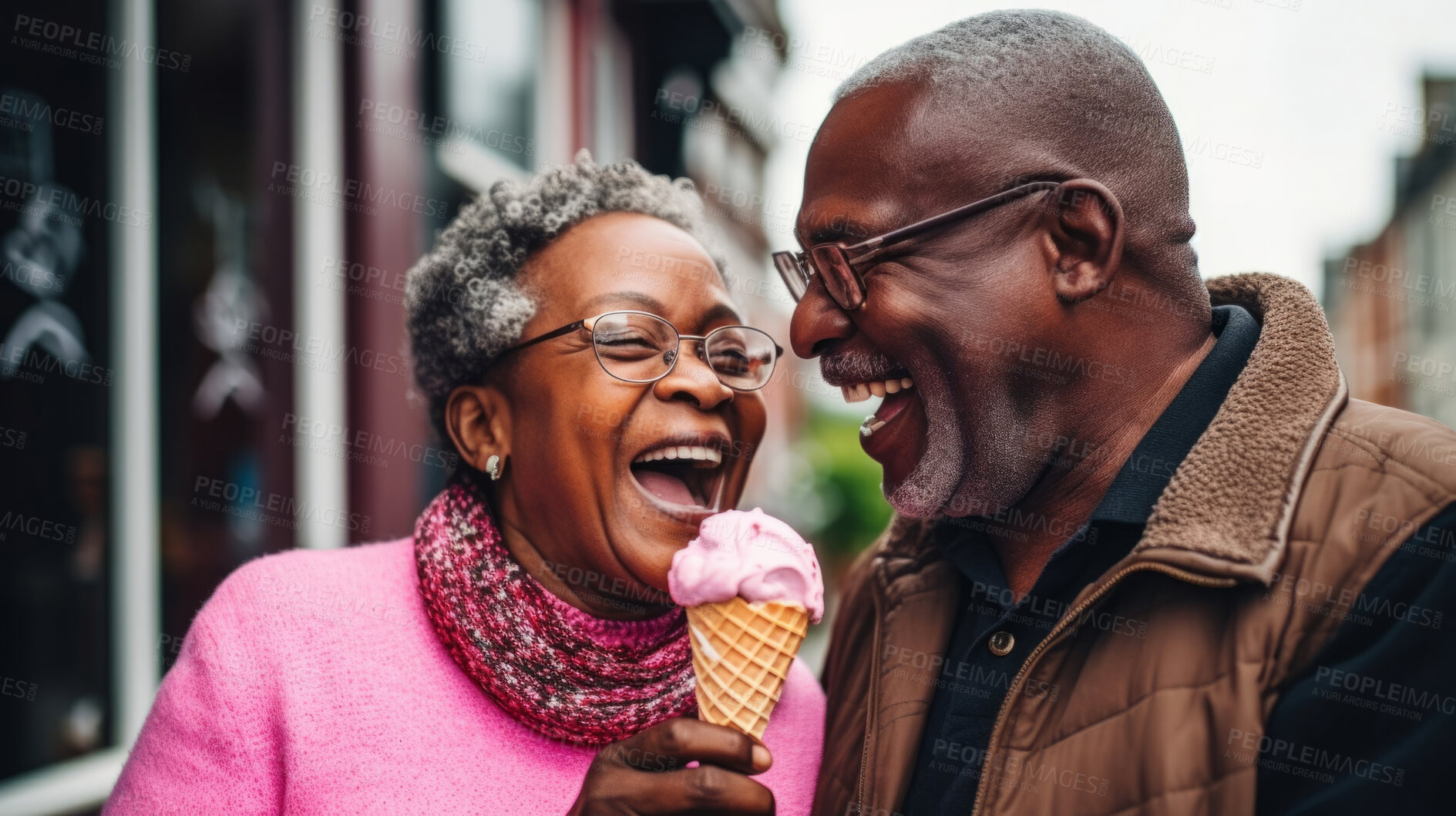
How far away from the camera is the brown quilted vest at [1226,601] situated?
5.63 ft

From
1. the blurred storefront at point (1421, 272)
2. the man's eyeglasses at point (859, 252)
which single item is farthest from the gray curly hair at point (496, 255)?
the blurred storefront at point (1421, 272)

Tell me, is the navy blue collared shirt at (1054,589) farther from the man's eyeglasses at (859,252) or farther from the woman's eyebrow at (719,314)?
the woman's eyebrow at (719,314)

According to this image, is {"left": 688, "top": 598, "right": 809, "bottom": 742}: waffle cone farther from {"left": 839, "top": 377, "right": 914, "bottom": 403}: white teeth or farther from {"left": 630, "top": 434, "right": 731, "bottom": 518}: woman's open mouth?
{"left": 839, "top": 377, "right": 914, "bottom": 403}: white teeth

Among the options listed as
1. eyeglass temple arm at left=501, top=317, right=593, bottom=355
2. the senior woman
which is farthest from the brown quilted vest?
eyeglass temple arm at left=501, top=317, right=593, bottom=355

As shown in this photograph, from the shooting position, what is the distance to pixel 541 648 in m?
2.36

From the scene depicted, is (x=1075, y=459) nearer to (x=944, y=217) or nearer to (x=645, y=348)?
(x=944, y=217)

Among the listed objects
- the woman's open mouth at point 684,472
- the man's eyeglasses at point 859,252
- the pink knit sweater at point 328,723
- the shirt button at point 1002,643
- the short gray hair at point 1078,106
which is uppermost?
the short gray hair at point 1078,106

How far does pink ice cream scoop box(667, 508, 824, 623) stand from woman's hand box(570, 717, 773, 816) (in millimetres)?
306

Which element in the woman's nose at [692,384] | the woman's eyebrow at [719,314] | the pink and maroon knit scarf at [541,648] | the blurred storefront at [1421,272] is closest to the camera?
the pink and maroon knit scarf at [541,648]

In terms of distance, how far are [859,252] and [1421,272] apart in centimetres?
3956

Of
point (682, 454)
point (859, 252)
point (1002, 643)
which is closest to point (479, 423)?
point (682, 454)

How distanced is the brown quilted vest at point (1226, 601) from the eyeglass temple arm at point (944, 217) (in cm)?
61

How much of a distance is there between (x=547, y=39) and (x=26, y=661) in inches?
210

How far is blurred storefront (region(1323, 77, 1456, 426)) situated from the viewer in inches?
1067
